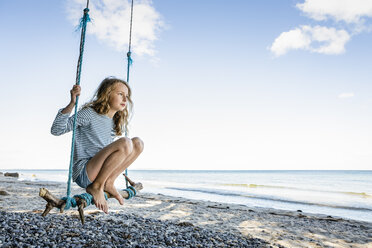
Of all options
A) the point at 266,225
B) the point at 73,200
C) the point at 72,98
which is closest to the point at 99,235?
the point at 73,200

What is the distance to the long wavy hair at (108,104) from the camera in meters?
2.62

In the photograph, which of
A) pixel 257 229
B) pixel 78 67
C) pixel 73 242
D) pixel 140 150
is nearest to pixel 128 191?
pixel 140 150

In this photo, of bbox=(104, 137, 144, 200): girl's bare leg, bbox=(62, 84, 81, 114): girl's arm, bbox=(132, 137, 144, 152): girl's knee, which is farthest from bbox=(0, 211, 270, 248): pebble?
bbox=(62, 84, 81, 114): girl's arm

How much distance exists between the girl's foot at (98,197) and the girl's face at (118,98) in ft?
2.70

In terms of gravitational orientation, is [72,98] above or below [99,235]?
above

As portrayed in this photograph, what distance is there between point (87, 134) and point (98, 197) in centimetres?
64

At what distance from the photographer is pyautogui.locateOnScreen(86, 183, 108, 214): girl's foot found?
2.22m

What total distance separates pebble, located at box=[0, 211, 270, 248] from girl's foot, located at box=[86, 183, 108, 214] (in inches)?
32.1

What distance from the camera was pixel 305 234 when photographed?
483 centimetres

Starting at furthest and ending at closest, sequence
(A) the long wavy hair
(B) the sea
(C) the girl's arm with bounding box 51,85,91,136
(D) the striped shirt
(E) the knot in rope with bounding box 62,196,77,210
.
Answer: (B) the sea → (A) the long wavy hair → (D) the striped shirt → (C) the girl's arm with bounding box 51,85,91,136 → (E) the knot in rope with bounding box 62,196,77,210

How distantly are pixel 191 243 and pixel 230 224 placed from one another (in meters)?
2.18

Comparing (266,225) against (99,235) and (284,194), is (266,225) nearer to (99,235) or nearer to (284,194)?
(99,235)

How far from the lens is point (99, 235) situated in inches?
125

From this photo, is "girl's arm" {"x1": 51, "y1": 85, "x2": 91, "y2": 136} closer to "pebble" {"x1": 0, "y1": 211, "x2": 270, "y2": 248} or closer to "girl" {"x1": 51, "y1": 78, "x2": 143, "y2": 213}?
"girl" {"x1": 51, "y1": 78, "x2": 143, "y2": 213}
